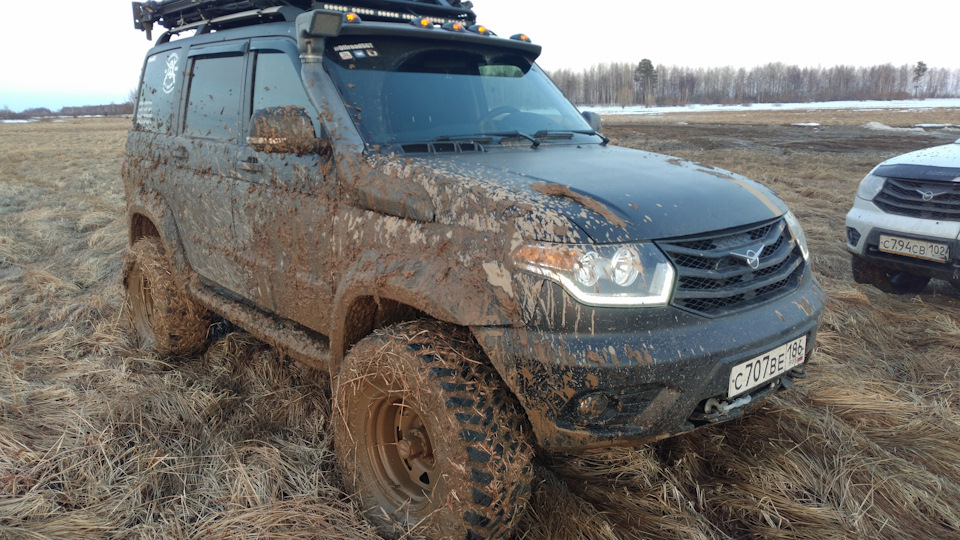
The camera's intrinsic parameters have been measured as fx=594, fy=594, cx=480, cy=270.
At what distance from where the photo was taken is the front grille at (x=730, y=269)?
1991 millimetres

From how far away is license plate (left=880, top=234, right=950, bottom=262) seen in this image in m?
4.55

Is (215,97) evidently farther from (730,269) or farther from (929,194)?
(929,194)

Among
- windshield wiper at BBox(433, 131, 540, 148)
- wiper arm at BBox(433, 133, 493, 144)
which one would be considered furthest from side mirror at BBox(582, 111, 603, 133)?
wiper arm at BBox(433, 133, 493, 144)

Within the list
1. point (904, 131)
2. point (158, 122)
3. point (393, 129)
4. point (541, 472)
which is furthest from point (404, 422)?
point (904, 131)

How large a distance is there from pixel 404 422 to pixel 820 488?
1834 millimetres

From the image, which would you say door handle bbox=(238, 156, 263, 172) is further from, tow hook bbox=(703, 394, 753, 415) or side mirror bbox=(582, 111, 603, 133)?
tow hook bbox=(703, 394, 753, 415)

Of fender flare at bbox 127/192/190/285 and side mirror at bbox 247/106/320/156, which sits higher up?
side mirror at bbox 247/106/320/156

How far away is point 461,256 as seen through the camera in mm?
2039

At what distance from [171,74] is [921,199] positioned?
566cm

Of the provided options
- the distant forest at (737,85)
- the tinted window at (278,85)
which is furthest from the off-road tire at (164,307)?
the distant forest at (737,85)

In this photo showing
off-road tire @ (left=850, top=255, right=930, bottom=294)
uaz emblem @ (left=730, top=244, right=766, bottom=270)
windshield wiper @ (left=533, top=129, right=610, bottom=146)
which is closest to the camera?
uaz emblem @ (left=730, top=244, right=766, bottom=270)

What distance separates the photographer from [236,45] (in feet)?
10.5

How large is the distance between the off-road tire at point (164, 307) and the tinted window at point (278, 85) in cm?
148

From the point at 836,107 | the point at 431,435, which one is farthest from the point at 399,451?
the point at 836,107
